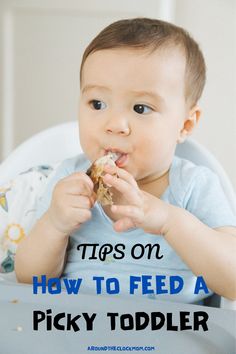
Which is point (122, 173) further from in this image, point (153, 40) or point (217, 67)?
point (217, 67)

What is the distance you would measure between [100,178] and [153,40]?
7.1 inches

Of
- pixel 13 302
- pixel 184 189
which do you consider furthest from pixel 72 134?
pixel 13 302

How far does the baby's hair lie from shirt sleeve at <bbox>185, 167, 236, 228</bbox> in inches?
4.1

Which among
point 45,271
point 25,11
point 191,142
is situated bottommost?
point 45,271

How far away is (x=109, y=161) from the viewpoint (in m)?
0.67

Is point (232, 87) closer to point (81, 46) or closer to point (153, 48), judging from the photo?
point (81, 46)

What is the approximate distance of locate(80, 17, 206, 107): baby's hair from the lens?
2.29 feet

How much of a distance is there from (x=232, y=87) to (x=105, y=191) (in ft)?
3.72

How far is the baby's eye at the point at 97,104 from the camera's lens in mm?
692

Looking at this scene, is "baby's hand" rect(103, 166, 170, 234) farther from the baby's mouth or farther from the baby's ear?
the baby's ear

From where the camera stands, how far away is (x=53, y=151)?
1027mm

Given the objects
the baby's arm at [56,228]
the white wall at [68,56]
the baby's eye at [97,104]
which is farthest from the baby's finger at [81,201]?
the white wall at [68,56]

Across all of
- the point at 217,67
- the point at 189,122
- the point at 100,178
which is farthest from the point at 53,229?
the point at 217,67

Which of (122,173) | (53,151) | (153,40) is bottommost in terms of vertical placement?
(53,151)
